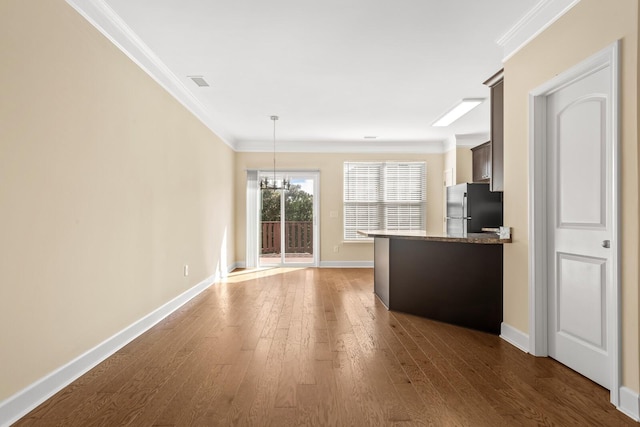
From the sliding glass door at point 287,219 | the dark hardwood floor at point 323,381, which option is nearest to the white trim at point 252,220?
the sliding glass door at point 287,219

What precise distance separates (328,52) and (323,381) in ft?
9.45

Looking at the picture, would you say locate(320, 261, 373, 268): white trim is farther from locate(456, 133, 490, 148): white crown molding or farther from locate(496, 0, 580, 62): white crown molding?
locate(496, 0, 580, 62): white crown molding

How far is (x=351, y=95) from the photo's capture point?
523cm

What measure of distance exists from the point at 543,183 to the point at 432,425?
2.02 meters

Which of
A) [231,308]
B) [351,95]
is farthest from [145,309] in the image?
[351,95]

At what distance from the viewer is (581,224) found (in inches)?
109

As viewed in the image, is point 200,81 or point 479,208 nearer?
point 200,81

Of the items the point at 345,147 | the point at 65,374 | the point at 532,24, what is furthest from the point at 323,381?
the point at 345,147

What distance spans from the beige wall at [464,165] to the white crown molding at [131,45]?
4.95 meters

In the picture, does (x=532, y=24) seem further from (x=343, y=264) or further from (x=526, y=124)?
(x=343, y=264)

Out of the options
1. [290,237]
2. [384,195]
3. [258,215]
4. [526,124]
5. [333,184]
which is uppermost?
[526,124]

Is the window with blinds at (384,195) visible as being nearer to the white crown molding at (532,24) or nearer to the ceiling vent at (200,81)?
the ceiling vent at (200,81)

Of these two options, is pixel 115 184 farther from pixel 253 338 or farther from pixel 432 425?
pixel 432 425

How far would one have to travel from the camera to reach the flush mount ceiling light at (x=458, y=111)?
543 centimetres
